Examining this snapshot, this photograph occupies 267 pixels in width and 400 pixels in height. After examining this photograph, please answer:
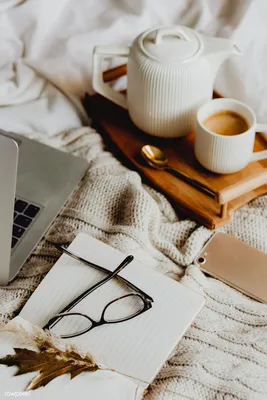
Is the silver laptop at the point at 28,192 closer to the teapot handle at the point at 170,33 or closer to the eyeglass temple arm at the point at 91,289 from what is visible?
the eyeglass temple arm at the point at 91,289

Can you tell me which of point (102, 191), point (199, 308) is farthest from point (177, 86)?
point (199, 308)

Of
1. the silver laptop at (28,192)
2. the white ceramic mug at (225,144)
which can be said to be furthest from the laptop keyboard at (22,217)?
the white ceramic mug at (225,144)

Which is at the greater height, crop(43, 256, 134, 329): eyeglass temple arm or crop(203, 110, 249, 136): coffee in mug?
crop(203, 110, 249, 136): coffee in mug

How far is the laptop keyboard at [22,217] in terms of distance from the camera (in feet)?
2.47

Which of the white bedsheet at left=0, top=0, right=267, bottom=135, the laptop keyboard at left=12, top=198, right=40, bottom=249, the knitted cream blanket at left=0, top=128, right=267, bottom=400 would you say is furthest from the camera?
the white bedsheet at left=0, top=0, right=267, bottom=135

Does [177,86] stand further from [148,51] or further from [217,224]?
[217,224]

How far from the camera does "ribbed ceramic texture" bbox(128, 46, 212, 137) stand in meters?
0.80

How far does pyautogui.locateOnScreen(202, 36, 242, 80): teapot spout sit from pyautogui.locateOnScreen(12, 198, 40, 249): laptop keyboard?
0.30 m

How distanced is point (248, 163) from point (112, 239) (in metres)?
0.22

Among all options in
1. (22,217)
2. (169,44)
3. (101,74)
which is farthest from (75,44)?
(22,217)

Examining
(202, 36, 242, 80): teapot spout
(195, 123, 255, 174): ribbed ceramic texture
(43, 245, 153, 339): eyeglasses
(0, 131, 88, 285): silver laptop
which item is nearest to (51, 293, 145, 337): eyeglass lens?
(43, 245, 153, 339): eyeglasses

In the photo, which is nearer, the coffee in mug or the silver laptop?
the silver laptop

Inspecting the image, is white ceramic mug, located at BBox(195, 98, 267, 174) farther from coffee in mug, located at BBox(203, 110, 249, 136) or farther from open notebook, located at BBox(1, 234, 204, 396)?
open notebook, located at BBox(1, 234, 204, 396)

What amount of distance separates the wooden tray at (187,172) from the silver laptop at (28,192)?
82 millimetres
